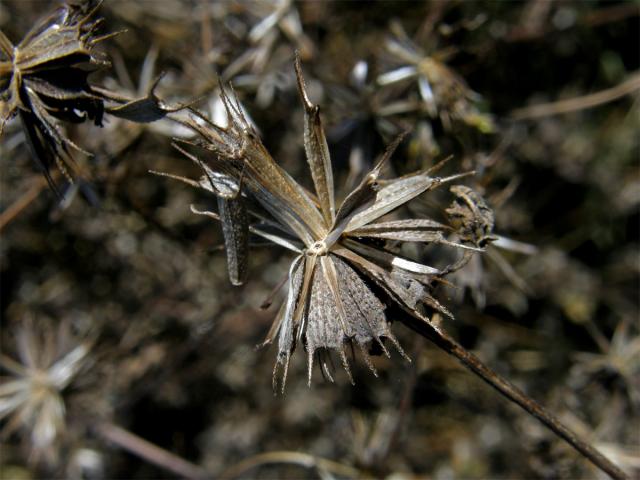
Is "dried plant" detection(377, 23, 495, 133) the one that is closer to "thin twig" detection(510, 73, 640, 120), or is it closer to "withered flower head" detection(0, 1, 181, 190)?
"thin twig" detection(510, 73, 640, 120)

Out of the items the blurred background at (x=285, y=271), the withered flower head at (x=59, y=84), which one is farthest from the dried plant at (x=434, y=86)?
the withered flower head at (x=59, y=84)

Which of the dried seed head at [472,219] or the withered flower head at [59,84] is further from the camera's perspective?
the dried seed head at [472,219]

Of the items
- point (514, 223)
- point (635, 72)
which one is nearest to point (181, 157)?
point (514, 223)

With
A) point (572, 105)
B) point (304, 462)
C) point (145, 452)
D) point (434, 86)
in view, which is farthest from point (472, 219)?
point (145, 452)

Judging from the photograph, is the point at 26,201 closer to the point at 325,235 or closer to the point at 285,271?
the point at 285,271

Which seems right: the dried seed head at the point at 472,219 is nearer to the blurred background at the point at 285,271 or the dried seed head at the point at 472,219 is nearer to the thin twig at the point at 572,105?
the blurred background at the point at 285,271

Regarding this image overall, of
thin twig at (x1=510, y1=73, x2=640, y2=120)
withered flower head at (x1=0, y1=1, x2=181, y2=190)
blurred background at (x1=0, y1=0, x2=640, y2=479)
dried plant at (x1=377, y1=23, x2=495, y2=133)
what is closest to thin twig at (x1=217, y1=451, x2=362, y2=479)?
blurred background at (x1=0, y1=0, x2=640, y2=479)
